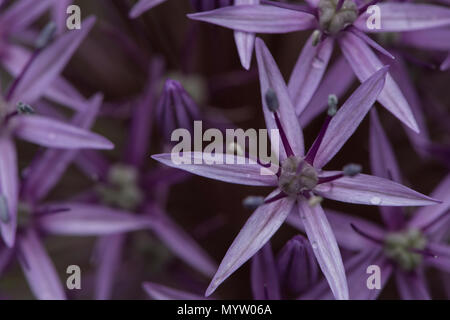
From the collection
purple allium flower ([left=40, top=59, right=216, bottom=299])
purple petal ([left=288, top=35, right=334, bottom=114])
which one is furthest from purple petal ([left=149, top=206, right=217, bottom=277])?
purple petal ([left=288, top=35, right=334, bottom=114])

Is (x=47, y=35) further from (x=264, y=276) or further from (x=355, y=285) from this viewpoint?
(x=355, y=285)

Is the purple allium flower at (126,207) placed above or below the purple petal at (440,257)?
above

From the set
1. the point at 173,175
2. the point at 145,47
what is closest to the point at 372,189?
the point at 173,175

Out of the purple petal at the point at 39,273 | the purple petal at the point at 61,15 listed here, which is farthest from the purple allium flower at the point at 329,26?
the purple petal at the point at 39,273

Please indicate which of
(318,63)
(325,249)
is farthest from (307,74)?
(325,249)

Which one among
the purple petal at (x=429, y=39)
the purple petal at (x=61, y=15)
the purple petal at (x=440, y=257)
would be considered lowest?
the purple petal at (x=440, y=257)

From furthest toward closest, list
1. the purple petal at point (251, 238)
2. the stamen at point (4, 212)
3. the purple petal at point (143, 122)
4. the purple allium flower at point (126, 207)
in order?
the purple petal at point (143, 122) → the purple allium flower at point (126, 207) → the stamen at point (4, 212) → the purple petal at point (251, 238)

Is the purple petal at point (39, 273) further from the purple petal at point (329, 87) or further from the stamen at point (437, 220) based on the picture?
the stamen at point (437, 220)

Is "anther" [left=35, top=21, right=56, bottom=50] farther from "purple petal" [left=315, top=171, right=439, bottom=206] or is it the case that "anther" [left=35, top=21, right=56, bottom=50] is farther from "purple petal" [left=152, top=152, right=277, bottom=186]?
"purple petal" [left=315, top=171, right=439, bottom=206]
